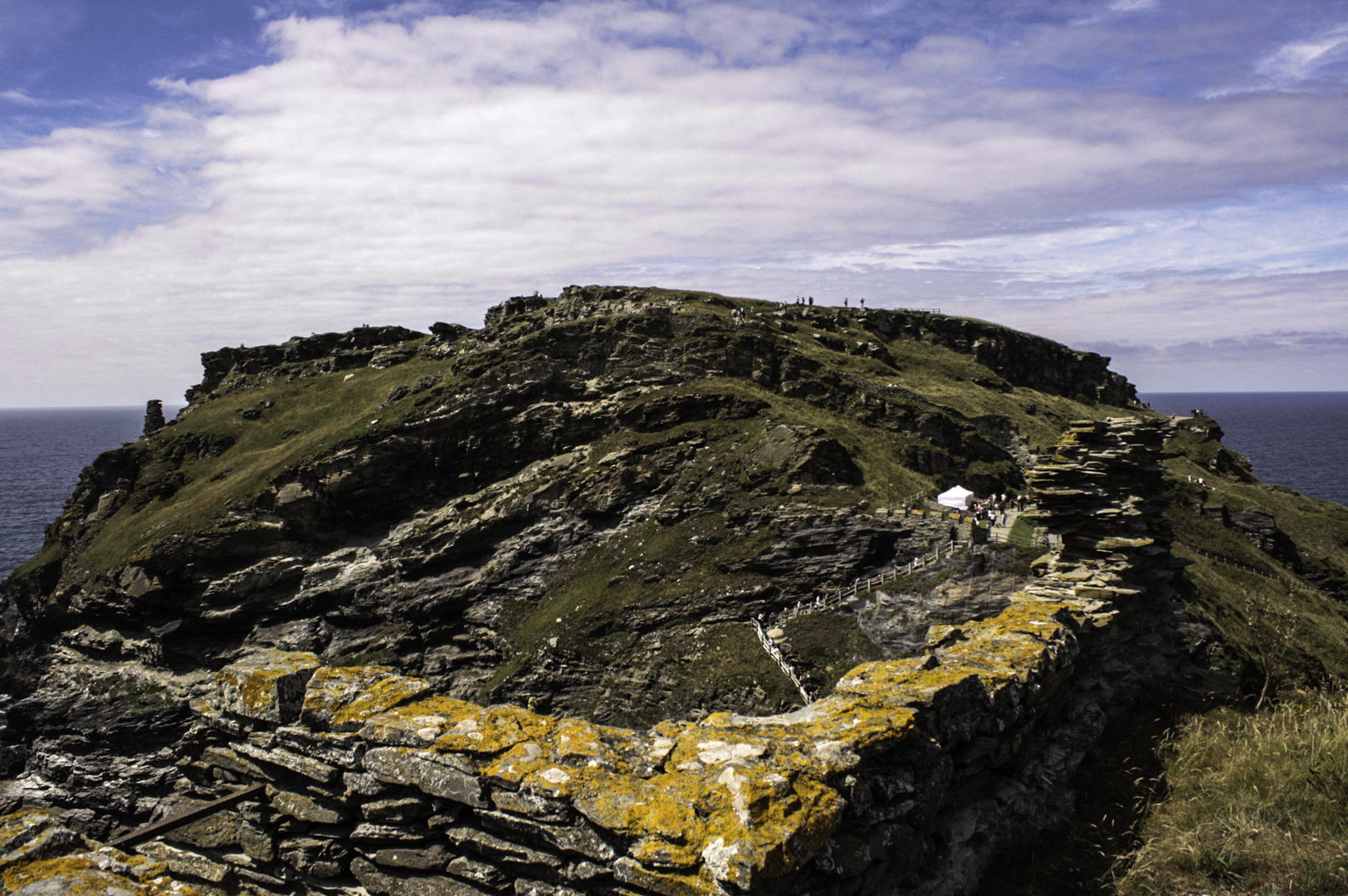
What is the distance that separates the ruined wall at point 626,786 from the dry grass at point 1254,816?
1.18m

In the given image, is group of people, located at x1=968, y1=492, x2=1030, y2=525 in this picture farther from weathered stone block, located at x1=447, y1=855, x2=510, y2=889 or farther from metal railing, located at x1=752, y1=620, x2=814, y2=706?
weathered stone block, located at x1=447, y1=855, x2=510, y2=889

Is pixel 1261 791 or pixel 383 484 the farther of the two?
pixel 383 484

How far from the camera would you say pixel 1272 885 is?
5.55m

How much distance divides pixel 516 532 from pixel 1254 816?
147ft

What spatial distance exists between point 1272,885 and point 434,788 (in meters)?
7.17

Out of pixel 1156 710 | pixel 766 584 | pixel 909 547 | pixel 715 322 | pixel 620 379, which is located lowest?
pixel 766 584

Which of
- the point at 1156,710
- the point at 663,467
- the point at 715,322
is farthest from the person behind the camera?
the point at 715,322

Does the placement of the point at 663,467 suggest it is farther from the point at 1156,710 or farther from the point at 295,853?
the point at 295,853

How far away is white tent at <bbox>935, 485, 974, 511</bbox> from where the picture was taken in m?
36.9

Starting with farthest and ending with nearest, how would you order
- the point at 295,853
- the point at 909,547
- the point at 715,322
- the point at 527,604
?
the point at 715,322
the point at 527,604
the point at 909,547
the point at 295,853

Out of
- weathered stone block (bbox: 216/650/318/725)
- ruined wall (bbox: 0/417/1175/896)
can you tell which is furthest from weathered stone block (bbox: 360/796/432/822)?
weathered stone block (bbox: 216/650/318/725)

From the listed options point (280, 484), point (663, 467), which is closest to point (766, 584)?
point (663, 467)

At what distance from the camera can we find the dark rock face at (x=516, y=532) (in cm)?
3641

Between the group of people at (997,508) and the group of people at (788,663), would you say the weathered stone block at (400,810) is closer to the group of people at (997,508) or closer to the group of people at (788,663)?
the group of people at (788,663)
